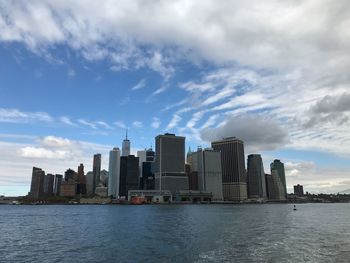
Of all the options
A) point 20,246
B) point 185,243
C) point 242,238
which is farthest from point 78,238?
point 242,238

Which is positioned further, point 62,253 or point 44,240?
point 44,240

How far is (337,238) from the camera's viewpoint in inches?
2869

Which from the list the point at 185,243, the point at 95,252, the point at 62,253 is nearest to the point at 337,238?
the point at 185,243

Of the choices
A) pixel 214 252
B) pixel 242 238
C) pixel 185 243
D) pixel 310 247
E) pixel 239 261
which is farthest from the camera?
pixel 242 238

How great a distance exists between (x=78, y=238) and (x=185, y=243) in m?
24.5

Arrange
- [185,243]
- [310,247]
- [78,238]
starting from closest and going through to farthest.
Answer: [310,247] → [185,243] → [78,238]

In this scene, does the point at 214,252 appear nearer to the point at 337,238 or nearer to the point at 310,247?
the point at 310,247

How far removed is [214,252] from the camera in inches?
2199

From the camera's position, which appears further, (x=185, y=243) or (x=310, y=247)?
(x=185, y=243)

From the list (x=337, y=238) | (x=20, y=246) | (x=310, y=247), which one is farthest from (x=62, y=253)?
(x=337, y=238)

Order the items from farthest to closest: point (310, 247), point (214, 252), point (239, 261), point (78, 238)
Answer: point (78, 238) < point (310, 247) < point (214, 252) < point (239, 261)

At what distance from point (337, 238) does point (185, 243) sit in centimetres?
3077

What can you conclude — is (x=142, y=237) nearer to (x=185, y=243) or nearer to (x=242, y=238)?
(x=185, y=243)

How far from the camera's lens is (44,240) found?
7425 centimetres
